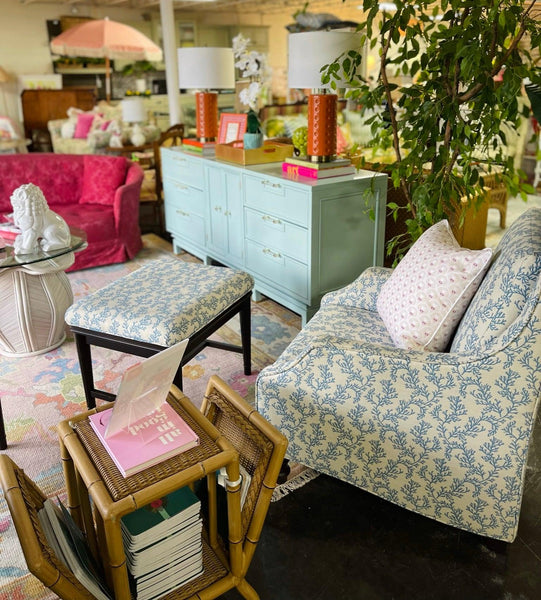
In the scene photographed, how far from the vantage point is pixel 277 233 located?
325 centimetres

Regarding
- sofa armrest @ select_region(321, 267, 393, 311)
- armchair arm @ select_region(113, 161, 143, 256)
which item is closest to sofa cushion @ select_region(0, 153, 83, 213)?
armchair arm @ select_region(113, 161, 143, 256)

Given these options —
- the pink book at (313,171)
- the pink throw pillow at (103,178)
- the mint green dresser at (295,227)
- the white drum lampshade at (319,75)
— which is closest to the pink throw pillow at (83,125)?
the pink throw pillow at (103,178)

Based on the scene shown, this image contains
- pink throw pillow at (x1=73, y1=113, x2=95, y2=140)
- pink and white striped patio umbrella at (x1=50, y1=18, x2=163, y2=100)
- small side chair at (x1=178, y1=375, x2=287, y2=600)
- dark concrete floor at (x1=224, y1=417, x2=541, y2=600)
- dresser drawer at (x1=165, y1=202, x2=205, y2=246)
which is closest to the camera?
small side chair at (x1=178, y1=375, x2=287, y2=600)

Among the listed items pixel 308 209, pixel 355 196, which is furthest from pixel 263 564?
pixel 355 196

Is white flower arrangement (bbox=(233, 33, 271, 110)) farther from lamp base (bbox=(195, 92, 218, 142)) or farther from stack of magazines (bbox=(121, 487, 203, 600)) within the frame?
stack of magazines (bbox=(121, 487, 203, 600))

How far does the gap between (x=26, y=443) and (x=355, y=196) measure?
201 cm

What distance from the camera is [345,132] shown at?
7.17m

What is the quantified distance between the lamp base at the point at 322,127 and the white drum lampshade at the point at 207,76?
1248 millimetres

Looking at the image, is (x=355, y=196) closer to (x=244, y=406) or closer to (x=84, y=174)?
(x=244, y=406)

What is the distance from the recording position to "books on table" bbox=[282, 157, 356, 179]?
119 inches

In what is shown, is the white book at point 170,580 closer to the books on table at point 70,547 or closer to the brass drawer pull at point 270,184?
the books on table at point 70,547

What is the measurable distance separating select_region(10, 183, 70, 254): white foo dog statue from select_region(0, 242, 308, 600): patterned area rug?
23.7 inches

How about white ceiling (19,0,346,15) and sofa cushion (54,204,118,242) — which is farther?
white ceiling (19,0,346,15)

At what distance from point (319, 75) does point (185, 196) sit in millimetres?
1729
